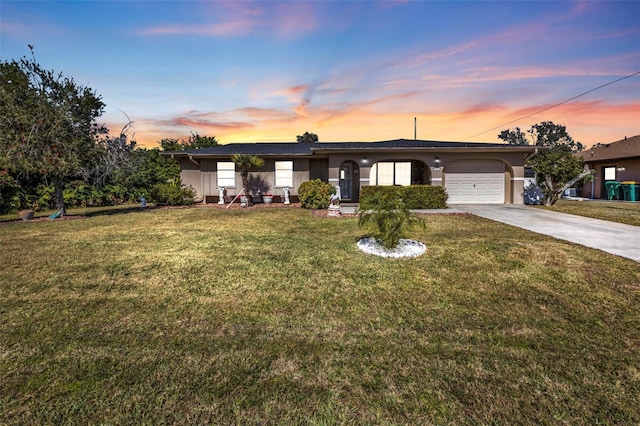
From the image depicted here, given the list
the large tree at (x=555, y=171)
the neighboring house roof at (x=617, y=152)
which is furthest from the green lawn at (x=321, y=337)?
the neighboring house roof at (x=617, y=152)

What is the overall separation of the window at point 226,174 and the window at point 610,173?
2573cm

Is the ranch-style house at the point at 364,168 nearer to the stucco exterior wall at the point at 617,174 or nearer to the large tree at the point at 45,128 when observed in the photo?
the large tree at the point at 45,128

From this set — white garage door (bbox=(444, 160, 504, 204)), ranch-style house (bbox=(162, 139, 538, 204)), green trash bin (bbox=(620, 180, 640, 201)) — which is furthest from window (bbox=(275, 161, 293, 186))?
green trash bin (bbox=(620, 180, 640, 201))

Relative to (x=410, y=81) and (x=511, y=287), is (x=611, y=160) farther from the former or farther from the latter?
(x=511, y=287)

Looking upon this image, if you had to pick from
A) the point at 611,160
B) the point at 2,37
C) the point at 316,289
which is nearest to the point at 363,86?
the point at 316,289

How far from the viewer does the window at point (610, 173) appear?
1994 centimetres

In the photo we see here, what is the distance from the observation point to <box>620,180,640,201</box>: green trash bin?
16984mm

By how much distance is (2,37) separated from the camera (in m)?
11.9

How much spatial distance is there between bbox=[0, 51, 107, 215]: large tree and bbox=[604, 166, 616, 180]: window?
30.8 m

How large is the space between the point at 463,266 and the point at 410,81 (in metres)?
11.2

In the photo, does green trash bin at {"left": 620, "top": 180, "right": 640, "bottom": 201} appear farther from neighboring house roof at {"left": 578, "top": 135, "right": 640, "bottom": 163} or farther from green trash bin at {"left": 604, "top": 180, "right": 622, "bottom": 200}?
neighboring house roof at {"left": 578, "top": 135, "right": 640, "bottom": 163}

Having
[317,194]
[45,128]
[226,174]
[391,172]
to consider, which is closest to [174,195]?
[226,174]

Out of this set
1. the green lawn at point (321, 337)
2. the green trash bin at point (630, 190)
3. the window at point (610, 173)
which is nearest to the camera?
the green lawn at point (321, 337)

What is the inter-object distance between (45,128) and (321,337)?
1351 cm
